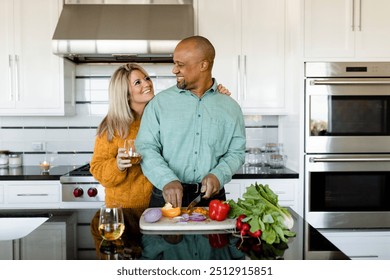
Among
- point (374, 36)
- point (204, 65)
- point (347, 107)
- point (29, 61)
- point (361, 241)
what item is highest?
point (374, 36)

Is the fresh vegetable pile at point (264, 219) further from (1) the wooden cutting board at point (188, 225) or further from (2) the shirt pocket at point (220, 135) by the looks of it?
(2) the shirt pocket at point (220, 135)

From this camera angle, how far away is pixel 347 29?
3.27 m

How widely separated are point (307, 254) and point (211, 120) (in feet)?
2.97

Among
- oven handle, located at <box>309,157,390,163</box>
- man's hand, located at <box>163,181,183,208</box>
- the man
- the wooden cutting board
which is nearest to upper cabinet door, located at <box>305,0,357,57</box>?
oven handle, located at <box>309,157,390,163</box>

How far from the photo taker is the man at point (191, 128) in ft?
7.02

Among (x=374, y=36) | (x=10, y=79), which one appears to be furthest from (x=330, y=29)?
(x=10, y=79)

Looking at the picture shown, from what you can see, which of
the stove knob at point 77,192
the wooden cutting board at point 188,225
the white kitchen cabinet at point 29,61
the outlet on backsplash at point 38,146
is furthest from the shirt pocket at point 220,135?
the outlet on backsplash at point 38,146

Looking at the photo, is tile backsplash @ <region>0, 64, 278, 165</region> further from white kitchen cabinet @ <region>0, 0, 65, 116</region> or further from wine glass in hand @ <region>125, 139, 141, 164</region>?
wine glass in hand @ <region>125, 139, 141, 164</region>

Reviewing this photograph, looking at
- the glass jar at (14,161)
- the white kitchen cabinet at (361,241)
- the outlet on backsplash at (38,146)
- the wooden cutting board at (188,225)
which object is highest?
the outlet on backsplash at (38,146)

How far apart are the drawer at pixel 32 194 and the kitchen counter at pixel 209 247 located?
1.77 m

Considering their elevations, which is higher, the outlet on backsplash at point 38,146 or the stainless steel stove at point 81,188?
the outlet on backsplash at point 38,146

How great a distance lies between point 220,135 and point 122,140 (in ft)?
1.60

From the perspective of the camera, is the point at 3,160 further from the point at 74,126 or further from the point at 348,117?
the point at 348,117
